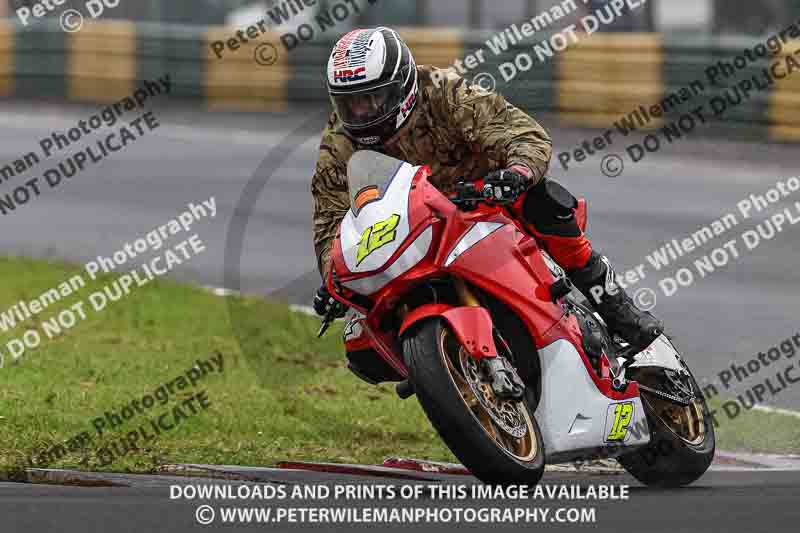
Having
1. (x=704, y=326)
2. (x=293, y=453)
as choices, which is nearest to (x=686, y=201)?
(x=704, y=326)

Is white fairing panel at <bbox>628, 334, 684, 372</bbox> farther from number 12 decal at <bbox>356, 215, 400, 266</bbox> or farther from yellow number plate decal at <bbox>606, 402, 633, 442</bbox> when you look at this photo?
number 12 decal at <bbox>356, 215, 400, 266</bbox>

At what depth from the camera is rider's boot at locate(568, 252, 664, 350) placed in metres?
7.09

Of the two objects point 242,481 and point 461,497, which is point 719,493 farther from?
point 242,481

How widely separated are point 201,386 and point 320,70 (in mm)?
10605

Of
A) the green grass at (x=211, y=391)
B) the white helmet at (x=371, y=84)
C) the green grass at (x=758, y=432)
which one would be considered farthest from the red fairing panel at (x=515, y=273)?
the green grass at (x=758, y=432)

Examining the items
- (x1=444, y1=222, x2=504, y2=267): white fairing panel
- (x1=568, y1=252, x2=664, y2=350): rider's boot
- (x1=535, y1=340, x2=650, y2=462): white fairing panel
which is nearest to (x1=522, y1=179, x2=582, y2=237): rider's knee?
(x1=568, y1=252, x2=664, y2=350): rider's boot

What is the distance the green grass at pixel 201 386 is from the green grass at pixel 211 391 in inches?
0.4

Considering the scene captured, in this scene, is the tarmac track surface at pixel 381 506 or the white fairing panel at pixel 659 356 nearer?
the tarmac track surface at pixel 381 506

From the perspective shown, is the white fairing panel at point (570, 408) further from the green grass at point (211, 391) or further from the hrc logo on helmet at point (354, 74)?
the green grass at point (211, 391)

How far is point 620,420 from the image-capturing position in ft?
22.2

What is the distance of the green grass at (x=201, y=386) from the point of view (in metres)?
8.03

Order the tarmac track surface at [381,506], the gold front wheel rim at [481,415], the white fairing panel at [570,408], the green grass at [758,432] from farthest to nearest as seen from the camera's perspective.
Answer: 1. the green grass at [758,432]
2. the white fairing panel at [570,408]
3. the gold front wheel rim at [481,415]
4. the tarmac track surface at [381,506]

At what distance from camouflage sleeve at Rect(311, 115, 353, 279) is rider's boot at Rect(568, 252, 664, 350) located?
1.07 meters

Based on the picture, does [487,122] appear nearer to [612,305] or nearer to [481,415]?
[612,305]
